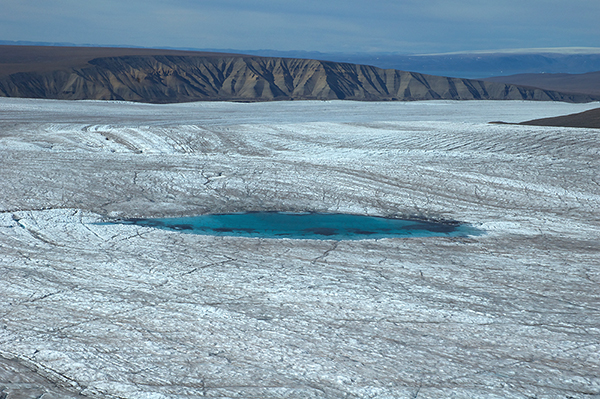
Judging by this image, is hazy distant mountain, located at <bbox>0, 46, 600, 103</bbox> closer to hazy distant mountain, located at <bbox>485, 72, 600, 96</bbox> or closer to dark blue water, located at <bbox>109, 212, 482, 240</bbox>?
hazy distant mountain, located at <bbox>485, 72, 600, 96</bbox>

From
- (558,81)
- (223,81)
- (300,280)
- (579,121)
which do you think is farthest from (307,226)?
(558,81)

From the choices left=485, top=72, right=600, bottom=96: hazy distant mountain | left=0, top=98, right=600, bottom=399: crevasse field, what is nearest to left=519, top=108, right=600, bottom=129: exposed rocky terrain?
left=0, top=98, right=600, bottom=399: crevasse field

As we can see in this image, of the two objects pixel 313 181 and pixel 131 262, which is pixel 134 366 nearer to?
pixel 131 262

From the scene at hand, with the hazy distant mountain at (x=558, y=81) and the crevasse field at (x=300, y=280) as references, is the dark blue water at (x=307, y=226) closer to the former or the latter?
the crevasse field at (x=300, y=280)

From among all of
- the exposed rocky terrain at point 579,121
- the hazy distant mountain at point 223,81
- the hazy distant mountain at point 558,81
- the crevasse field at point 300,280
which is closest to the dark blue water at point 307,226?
the crevasse field at point 300,280

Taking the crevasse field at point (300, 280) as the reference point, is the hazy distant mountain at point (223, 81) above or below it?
above

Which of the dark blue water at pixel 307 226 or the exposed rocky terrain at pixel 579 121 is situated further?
the exposed rocky terrain at pixel 579 121
